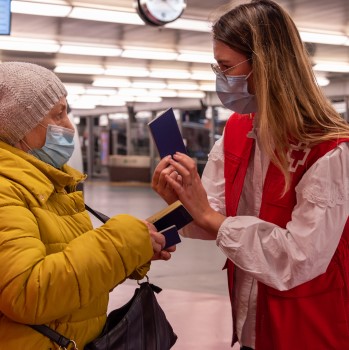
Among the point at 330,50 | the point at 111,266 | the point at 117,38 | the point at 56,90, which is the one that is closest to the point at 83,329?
the point at 111,266

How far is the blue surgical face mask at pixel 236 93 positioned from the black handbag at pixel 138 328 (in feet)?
2.25

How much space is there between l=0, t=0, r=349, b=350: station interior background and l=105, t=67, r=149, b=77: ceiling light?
0.02m

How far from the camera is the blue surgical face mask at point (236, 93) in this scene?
1.82 metres

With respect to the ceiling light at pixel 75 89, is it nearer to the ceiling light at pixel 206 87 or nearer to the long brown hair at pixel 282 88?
the ceiling light at pixel 206 87

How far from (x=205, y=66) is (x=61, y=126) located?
36.9ft

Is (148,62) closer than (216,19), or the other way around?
(216,19)

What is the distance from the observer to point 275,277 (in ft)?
5.26

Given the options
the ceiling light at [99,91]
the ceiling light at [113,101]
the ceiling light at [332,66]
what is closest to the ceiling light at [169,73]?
the ceiling light at [332,66]

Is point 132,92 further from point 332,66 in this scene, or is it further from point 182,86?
point 332,66

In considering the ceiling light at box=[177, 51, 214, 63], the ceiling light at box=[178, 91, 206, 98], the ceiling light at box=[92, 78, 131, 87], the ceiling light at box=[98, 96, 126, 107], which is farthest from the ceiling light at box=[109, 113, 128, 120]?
the ceiling light at box=[177, 51, 214, 63]

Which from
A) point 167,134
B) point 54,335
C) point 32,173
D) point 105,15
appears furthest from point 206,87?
point 54,335

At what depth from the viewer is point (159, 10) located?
20.4 feet

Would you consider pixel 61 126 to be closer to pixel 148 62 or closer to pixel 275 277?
pixel 275 277

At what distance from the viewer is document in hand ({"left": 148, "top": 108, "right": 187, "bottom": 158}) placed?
169cm
